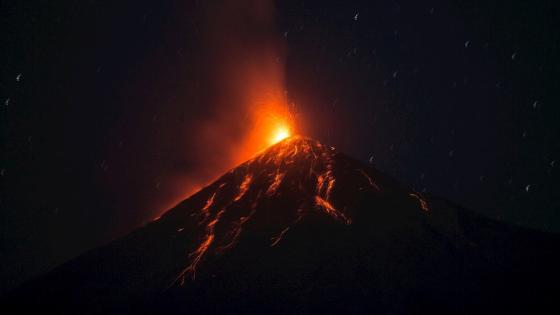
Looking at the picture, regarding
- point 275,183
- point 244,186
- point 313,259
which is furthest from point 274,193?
point 313,259

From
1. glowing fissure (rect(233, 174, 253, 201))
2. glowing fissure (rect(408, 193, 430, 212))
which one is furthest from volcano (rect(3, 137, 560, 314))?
glowing fissure (rect(233, 174, 253, 201))

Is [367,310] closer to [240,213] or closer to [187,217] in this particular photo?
[240,213]

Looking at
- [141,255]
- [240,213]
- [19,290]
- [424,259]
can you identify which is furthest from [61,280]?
[424,259]

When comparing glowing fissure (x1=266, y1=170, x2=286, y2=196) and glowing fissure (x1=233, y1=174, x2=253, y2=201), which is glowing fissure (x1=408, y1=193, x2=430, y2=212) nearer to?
glowing fissure (x1=266, y1=170, x2=286, y2=196)

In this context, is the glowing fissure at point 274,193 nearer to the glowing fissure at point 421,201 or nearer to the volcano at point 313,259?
the glowing fissure at point 421,201

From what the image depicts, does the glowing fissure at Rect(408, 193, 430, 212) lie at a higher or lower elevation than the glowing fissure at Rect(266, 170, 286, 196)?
lower

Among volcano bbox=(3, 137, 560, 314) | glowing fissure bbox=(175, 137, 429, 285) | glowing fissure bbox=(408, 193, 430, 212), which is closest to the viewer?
volcano bbox=(3, 137, 560, 314)

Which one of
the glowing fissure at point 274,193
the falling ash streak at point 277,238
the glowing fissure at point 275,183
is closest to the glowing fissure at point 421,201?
the glowing fissure at point 274,193

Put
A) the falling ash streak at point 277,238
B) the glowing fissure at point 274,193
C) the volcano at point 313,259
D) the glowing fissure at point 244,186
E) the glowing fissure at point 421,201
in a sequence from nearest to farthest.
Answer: the volcano at point 313,259 < the falling ash streak at point 277,238 < the glowing fissure at point 274,193 < the glowing fissure at point 421,201 < the glowing fissure at point 244,186
